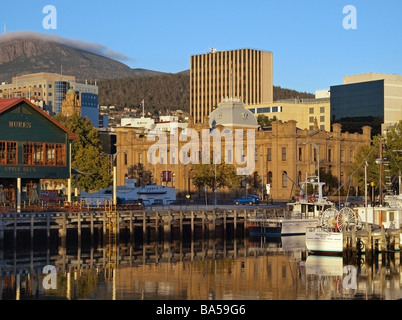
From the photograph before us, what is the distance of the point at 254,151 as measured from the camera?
5251 inches

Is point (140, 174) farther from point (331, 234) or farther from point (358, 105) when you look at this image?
point (331, 234)

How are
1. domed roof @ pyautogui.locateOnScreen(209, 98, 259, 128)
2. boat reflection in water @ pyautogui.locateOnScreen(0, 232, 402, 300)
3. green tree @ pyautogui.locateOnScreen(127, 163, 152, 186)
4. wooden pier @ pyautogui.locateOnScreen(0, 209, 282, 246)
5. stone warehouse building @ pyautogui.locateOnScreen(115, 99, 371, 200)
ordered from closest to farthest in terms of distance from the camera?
boat reflection in water @ pyautogui.locateOnScreen(0, 232, 402, 300), wooden pier @ pyautogui.locateOnScreen(0, 209, 282, 246), stone warehouse building @ pyautogui.locateOnScreen(115, 99, 371, 200), domed roof @ pyautogui.locateOnScreen(209, 98, 259, 128), green tree @ pyautogui.locateOnScreen(127, 163, 152, 186)

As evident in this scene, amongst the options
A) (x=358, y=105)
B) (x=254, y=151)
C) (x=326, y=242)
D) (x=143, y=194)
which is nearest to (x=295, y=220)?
(x=326, y=242)

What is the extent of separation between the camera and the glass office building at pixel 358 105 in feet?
569

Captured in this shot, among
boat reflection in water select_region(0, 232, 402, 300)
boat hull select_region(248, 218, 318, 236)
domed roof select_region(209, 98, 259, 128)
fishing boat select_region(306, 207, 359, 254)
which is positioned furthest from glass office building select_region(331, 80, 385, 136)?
fishing boat select_region(306, 207, 359, 254)

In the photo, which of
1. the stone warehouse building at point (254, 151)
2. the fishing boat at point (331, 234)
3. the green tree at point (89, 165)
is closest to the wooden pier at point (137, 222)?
the fishing boat at point (331, 234)

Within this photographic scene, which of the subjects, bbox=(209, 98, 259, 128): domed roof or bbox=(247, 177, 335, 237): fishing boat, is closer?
bbox=(247, 177, 335, 237): fishing boat

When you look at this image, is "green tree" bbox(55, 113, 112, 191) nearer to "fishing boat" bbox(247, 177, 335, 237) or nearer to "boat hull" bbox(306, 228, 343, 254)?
"fishing boat" bbox(247, 177, 335, 237)

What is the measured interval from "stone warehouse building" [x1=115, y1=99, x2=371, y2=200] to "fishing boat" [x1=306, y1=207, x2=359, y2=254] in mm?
50014

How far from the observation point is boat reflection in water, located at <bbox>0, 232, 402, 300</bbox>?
50.0 m

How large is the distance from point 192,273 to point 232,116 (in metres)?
83.7

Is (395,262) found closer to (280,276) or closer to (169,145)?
(280,276)

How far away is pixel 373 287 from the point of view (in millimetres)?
53094
